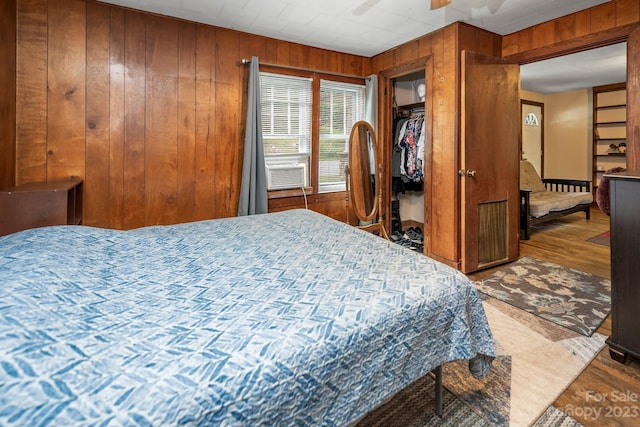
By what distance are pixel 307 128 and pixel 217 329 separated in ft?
10.1

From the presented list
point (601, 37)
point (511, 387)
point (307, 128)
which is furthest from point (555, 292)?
point (307, 128)

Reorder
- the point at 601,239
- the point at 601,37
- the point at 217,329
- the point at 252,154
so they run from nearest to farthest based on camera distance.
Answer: the point at 217,329 < the point at 601,37 < the point at 252,154 < the point at 601,239

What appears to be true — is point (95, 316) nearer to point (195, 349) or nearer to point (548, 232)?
point (195, 349)

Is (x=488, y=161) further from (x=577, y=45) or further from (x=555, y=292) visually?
(x=555, y=292)

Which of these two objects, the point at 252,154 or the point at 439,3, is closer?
the point at 439,3

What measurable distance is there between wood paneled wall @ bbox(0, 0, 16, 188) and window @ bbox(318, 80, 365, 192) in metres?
2.58

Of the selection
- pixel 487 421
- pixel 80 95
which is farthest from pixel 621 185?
pixel 80 95

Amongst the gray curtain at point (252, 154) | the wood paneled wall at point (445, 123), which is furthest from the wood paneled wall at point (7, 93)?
the wood paneled wall at point (445, 123)

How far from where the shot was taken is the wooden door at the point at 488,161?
3.09 meters

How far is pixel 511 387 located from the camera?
1.65 meters

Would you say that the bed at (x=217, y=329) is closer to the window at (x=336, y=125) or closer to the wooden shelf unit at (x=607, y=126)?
the window at (x=336, y=125)

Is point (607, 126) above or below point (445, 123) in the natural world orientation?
above

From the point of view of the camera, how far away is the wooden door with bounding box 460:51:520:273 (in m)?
3.09

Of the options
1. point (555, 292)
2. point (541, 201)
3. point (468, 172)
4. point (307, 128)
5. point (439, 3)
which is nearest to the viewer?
point (439, 3)
